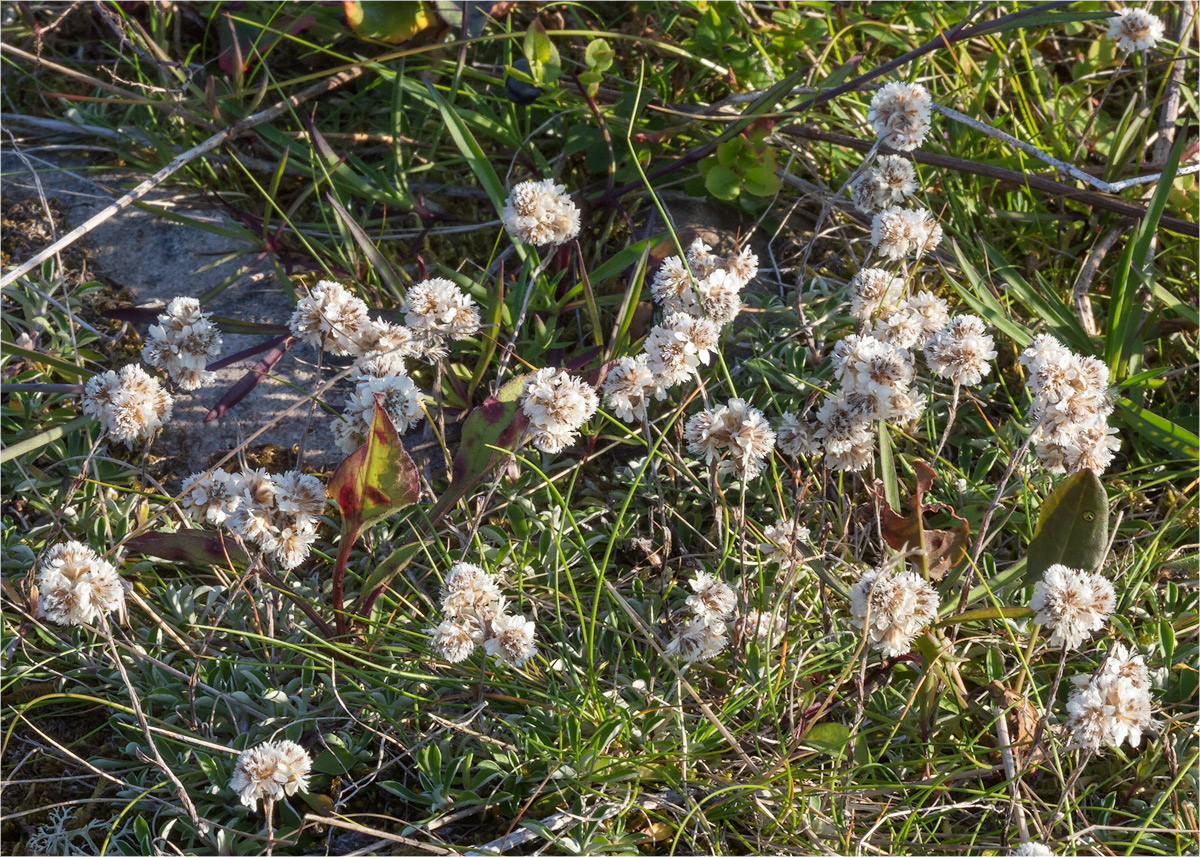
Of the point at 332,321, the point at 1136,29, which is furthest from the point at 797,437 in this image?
the point at 1136,29

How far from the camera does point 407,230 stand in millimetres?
2389

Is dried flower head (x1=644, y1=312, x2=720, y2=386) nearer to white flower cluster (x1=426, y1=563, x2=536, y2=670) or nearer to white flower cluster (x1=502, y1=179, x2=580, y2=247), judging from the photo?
white flower cluster (x1=502, y1=179, x2=580, y2=247)

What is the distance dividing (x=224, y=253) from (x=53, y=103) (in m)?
0.78

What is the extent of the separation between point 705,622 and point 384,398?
660 mm

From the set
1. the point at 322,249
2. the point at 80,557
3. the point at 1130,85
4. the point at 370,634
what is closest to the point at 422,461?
the point at 370,634

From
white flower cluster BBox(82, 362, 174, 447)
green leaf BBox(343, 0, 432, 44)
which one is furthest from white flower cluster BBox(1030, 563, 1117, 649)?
green leaf BBox(343, 0, 432, 44)

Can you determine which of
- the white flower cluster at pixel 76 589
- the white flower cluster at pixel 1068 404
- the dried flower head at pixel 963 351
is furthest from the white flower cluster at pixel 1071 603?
the white flower cluster at pixel 76 589

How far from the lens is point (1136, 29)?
7.22 feet

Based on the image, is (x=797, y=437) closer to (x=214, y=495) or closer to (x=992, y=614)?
(x=992, y=614)

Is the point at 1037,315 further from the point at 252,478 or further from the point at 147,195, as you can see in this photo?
the point at 147,195

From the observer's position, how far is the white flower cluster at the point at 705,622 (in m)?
1.57

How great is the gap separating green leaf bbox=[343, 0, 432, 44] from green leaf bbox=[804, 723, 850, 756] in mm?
1890

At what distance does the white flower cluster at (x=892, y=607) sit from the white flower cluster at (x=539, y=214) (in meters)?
0.85

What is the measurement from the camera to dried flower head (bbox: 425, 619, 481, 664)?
4.77ft
